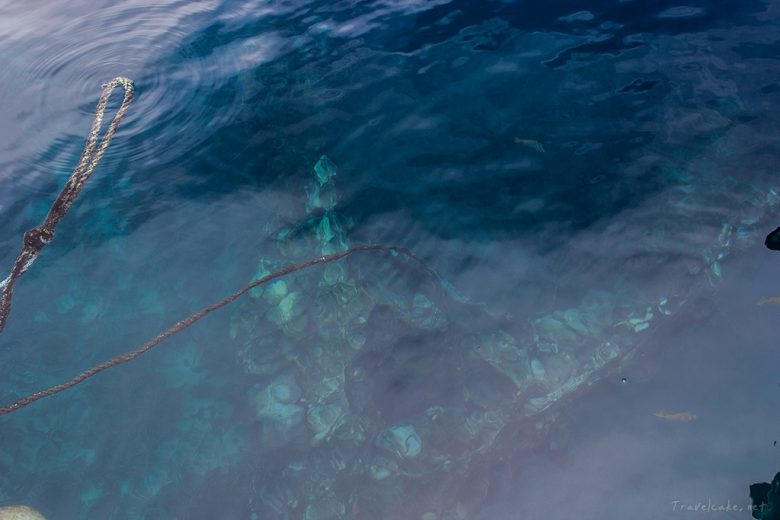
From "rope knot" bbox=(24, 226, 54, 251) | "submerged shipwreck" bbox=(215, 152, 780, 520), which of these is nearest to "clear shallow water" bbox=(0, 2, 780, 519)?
"submerged shipwreck" bbox=(215, 152, 780, 520)

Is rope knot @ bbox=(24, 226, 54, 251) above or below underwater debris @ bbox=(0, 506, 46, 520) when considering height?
above

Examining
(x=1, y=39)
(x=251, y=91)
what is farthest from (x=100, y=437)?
(x=1, y=39)

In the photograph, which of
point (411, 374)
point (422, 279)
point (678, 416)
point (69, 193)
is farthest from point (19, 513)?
point (678, 416)

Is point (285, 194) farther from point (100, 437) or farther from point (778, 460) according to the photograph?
point (778, 460)

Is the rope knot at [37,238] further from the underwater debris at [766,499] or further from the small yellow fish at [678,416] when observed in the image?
the underwater debris at [766,499]

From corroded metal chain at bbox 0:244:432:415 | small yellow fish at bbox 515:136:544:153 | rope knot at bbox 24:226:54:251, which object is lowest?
corroded metal chain at bbox 0:244:432:415

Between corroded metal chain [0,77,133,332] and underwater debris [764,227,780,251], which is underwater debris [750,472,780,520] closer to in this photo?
underwater debris [764,227,780,251]

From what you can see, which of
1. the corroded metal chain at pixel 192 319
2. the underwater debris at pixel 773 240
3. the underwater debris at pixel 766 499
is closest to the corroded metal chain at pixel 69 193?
the corroded metal chain at pixel 192 319

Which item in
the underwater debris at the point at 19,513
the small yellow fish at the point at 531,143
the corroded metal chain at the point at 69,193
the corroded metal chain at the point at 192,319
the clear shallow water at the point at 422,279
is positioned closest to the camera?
the underwater debris at the point at 19,513
